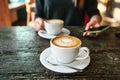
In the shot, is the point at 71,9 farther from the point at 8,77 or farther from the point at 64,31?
the point at 8,77

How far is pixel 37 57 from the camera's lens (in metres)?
0.77

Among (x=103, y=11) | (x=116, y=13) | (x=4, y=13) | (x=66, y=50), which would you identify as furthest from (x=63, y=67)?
(x=4, y=13)

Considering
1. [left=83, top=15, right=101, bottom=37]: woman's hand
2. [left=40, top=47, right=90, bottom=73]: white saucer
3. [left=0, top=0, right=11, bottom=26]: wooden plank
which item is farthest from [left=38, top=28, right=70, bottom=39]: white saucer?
[left=0, top=0, right=11, bottom=26]: wooden plank

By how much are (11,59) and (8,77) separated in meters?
0.13

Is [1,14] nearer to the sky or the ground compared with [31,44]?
nearer to the ground

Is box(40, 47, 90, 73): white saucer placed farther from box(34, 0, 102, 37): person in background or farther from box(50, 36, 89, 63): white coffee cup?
box(34, 0, 102, 37): person in background

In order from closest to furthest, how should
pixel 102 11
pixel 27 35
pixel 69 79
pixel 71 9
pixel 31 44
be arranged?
pixel 69 79
pixel 31 44
pixel 27 35
pixel 71 9
pixel 102 11

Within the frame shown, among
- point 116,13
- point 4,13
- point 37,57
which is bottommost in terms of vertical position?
point 4,13

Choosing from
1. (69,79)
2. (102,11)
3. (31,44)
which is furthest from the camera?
(102,11)

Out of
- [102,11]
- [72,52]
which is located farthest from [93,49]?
[102,11]

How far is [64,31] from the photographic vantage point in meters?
1.04

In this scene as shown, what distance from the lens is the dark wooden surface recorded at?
2.11ft

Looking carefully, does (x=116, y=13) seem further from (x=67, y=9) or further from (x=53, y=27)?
(x=53, y=27)

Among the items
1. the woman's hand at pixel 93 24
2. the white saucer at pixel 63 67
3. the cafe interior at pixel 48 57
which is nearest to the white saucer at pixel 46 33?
the cafe interior at pixel 48 57
